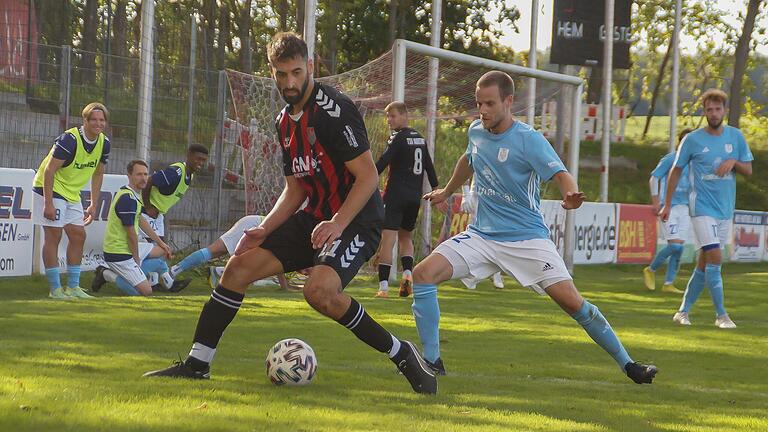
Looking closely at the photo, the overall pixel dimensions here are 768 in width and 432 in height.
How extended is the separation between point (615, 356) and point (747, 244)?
926 inches

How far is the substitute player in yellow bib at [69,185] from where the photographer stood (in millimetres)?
11945

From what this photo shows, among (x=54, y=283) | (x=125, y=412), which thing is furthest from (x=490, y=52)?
(x=125, y=412)

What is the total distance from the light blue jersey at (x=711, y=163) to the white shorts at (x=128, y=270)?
5.68 meters

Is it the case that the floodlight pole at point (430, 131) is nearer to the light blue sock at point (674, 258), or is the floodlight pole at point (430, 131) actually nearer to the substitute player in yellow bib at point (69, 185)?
the light blue sock at point (674, 258)

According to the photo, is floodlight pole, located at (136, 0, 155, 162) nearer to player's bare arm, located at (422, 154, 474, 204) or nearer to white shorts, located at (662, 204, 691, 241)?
white shorts, located at (662, 204, 691, 241)

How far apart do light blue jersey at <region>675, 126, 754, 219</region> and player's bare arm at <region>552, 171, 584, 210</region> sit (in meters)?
4.62

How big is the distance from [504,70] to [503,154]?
11362mm

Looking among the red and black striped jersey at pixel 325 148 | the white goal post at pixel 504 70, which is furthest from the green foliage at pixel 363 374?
the white goal post at pixel 504 70

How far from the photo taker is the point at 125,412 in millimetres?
5391

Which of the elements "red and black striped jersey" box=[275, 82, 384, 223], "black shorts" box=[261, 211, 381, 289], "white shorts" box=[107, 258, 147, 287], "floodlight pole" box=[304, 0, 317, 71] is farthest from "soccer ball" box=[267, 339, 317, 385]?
"floodlight pole" box=[304, 0, 317, 71]

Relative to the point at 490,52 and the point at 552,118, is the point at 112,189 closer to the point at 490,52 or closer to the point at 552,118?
the point at 552,118

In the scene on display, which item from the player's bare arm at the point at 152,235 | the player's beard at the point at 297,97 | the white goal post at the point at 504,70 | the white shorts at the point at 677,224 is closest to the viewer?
the player's beard at the point at 297,97

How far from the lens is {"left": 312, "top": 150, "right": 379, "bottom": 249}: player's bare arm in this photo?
595 cm

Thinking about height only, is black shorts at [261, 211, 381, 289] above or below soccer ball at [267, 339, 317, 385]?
above
